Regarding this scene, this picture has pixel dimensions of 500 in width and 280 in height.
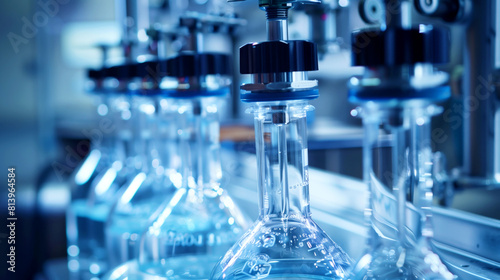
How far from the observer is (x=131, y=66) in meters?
0.76

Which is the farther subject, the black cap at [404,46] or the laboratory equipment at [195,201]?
the laboratory equipment at [195,201]

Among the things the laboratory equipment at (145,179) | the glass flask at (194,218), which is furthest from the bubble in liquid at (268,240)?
the laboratory equipment at (145,179)

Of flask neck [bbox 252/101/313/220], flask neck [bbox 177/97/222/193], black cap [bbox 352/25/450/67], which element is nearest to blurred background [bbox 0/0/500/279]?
flask neck [bbox 177/97/222/193]

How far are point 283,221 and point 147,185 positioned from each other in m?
0.37

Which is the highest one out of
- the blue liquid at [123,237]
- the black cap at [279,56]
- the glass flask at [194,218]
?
the black cap at [279,56]

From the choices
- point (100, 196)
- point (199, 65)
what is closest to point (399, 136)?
point (199, 65)

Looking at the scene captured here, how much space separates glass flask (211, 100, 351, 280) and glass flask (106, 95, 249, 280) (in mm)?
105

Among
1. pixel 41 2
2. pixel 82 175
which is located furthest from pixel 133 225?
pixel 41 2

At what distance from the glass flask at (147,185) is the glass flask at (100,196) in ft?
0.27

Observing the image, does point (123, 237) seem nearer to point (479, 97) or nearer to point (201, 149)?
point (201, 149)

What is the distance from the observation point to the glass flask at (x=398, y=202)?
0.39m

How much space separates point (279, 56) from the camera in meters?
0.39

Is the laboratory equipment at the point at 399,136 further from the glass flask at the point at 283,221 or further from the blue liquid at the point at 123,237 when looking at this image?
the blue liquid at the point at 123,237

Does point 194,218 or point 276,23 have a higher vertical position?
point 276,23
